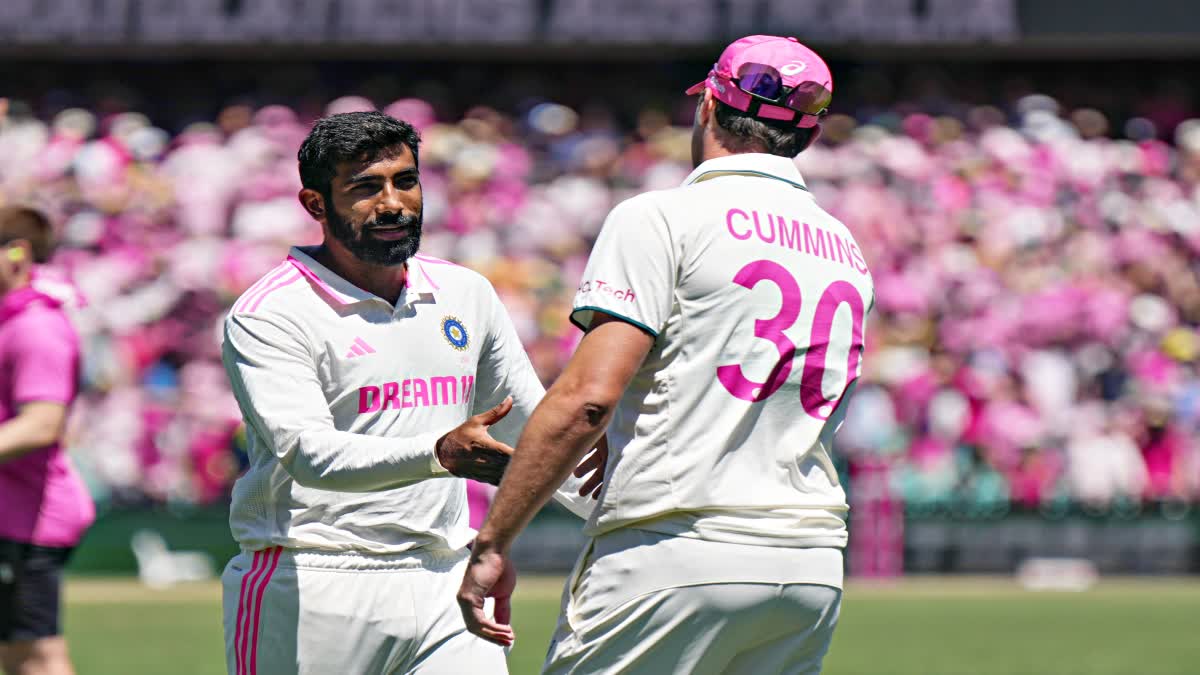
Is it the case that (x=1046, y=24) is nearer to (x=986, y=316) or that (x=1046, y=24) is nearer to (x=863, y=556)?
(x=986, y=316)

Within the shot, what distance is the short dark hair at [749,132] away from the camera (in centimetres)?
401

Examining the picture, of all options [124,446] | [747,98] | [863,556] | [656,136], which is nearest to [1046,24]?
[656,136]

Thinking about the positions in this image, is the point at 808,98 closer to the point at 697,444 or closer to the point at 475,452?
the point at 697,444

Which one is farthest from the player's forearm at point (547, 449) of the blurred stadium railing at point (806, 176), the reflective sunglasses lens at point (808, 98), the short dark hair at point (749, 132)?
the blurred stadium railing at point (806, 176)

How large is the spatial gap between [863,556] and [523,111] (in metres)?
8.97

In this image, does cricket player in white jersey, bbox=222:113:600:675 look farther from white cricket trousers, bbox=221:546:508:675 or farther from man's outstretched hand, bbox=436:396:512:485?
man's outstretched hand, bbox=436:396:512:485

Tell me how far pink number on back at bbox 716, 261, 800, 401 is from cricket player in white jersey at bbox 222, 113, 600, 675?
0.71 meters

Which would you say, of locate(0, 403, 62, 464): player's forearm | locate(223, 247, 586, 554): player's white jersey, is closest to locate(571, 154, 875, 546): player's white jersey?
locate(223, 247, 586, 554): player's white jersey

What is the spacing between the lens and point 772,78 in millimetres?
3955

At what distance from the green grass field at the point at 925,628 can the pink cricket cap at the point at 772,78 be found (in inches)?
279

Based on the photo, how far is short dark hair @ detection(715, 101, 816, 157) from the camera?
4008 mm

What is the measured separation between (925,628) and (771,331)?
970cm

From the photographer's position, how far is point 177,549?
16.7m

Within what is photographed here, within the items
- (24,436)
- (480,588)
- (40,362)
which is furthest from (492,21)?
(480,588)
